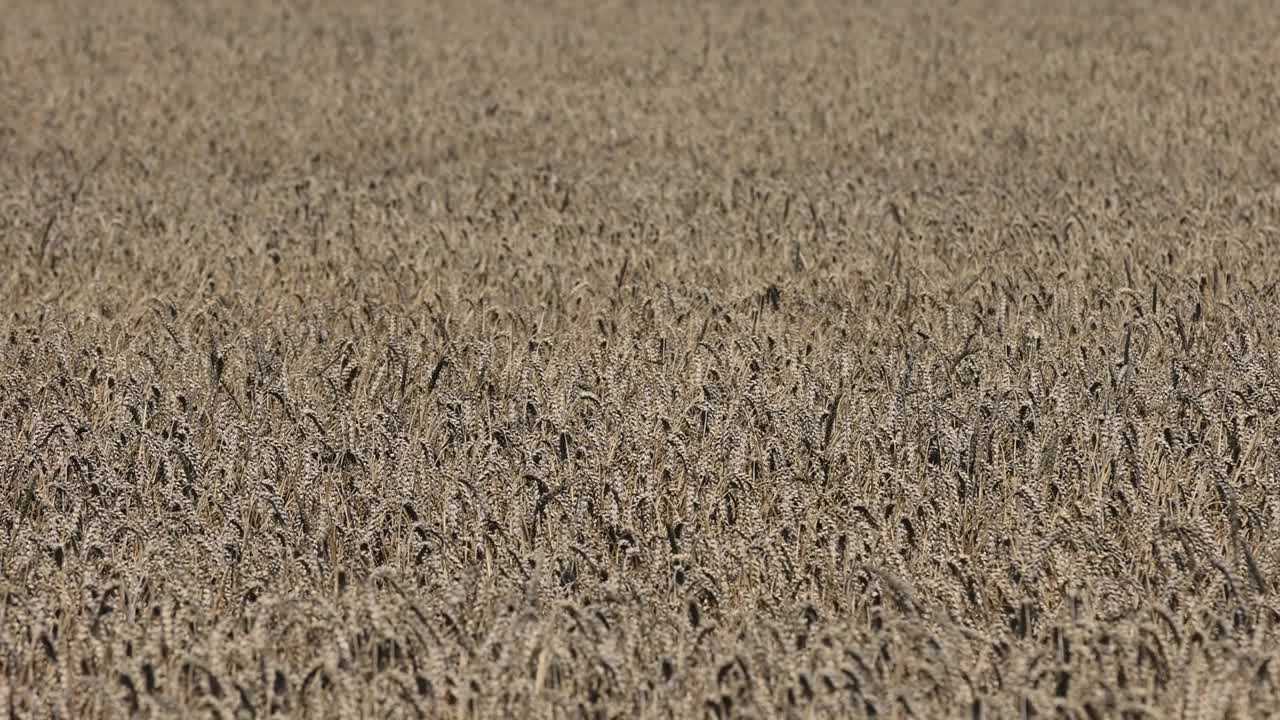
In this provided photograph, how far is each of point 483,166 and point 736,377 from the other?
3.91 meters

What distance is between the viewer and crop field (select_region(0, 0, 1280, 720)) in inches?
90.6

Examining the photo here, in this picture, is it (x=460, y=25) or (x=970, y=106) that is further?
(x=460, y=25)

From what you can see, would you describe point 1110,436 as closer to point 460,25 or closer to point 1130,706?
point 1130,706

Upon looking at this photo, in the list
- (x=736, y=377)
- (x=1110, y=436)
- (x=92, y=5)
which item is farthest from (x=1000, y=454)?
(x=92, y=5)

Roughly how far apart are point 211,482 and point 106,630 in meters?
0.65

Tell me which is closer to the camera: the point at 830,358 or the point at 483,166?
the point at 830,358

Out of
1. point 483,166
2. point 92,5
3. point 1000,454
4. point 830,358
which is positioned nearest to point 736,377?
point 830,358

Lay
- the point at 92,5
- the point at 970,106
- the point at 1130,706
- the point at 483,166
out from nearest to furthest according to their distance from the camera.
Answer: the point at 1130,706
the point at 483,166
the point at 970,106
the point at 92,5

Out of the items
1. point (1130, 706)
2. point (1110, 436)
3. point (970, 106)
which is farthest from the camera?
point (970, 106)

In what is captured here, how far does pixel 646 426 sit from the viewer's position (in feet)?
11.0

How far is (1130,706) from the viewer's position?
2039 mm

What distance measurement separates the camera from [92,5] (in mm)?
13695

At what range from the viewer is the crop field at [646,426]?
7.55 feet

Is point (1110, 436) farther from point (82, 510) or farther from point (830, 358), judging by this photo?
point (82, 510)
